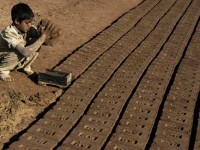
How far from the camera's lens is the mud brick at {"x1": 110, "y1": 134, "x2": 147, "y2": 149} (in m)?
3.74

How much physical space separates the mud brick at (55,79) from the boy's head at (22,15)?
27.9 inches

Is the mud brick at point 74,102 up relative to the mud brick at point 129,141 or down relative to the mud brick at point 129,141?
up

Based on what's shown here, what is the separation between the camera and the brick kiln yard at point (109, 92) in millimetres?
3834

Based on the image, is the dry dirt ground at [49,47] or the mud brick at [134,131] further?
the dry dirt ground at [49,47]

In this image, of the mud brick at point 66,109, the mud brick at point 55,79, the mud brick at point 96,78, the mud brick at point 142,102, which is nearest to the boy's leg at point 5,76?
the mud brick at point 55,79

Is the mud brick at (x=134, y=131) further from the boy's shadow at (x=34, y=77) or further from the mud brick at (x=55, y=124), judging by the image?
the boy's shadow at (x=34, y=77)

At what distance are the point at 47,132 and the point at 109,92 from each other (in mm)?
1306

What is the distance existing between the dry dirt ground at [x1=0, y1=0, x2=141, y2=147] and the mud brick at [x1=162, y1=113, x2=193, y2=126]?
1430 mm

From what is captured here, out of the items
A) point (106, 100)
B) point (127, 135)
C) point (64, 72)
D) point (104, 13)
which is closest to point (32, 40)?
point (64, 72)

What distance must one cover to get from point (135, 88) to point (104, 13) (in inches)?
166

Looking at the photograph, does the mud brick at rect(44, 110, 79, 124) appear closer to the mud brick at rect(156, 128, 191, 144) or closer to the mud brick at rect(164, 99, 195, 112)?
the mud brick at rect(156, 128, 191, 144)

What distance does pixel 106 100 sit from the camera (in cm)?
462

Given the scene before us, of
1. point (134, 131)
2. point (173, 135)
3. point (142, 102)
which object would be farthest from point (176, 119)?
point (134, 131)

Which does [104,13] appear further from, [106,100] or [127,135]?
[127,135]
